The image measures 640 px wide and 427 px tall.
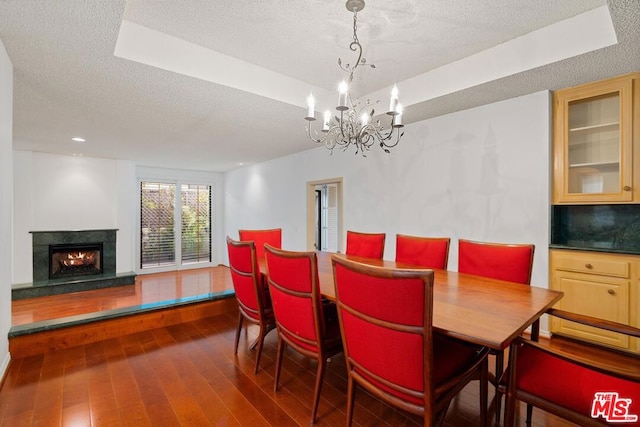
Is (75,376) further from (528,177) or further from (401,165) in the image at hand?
(528,177)

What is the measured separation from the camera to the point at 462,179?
3.22m

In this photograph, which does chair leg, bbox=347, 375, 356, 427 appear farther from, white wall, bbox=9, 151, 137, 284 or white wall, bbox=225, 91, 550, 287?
white wall, bbox=9, 151, 137, 284

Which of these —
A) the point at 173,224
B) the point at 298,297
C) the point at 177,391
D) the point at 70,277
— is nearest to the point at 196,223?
the point at 173,224

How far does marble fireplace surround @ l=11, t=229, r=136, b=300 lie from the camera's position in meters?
4.84

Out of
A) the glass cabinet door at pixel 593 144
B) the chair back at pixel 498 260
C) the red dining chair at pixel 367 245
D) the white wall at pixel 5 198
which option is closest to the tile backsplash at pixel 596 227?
the glass cabinet door at pixel 593 144

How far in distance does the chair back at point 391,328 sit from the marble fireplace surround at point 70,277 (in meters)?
5.82

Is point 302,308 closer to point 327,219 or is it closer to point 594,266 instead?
point 594,266

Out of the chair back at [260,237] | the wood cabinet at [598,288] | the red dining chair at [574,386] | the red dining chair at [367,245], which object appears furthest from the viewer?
the chair back at [260,237]

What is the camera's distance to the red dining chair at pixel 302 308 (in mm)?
1612

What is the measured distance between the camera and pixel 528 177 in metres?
2.79

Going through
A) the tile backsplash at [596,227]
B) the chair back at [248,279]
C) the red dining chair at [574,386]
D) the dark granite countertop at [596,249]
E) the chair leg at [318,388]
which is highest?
the tile backsplash at [596,227]

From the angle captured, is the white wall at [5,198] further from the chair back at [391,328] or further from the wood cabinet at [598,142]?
the wood cabinet at [598,142]

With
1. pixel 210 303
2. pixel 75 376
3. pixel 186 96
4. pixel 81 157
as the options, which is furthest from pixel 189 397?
pixel 81 157

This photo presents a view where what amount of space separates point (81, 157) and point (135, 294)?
2929 mm
